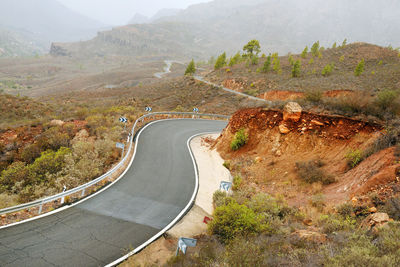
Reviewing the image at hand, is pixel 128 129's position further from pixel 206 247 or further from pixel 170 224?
pixel 206 247

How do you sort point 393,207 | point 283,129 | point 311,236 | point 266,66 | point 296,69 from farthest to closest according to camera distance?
point 266,66 < point 296,69 < point 283,129 < point 393,207 < point 311,236

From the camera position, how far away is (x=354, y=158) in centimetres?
989

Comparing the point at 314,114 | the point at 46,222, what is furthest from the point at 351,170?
the point at 46,222

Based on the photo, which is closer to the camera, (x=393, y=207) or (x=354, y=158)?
(x=393, y=207)

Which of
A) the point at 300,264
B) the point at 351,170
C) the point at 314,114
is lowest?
the point at 300,264

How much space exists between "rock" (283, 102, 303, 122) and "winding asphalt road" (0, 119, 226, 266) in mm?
7272

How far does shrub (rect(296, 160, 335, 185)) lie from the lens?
9.84m

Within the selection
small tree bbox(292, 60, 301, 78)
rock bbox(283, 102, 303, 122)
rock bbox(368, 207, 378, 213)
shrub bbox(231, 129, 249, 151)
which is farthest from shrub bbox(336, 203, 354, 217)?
small tree bbox(292, 60, 301, 78)

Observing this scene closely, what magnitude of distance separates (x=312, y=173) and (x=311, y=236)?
5159 mm

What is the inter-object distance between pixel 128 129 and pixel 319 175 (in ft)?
50.1

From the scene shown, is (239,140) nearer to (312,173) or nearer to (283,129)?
(283,129)

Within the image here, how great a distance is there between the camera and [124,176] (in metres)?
11.4

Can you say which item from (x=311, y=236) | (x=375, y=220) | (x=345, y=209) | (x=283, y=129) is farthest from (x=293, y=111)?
(x=311, y=236)

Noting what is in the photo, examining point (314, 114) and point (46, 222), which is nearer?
point (46, 222)
